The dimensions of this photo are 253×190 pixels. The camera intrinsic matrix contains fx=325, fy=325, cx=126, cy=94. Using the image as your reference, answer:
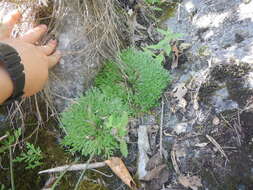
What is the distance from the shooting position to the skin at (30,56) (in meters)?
1.89

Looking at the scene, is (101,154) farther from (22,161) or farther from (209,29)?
(209,29)

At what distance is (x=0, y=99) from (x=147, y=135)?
1110mm

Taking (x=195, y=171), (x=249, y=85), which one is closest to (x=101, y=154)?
(x=195, y=171)

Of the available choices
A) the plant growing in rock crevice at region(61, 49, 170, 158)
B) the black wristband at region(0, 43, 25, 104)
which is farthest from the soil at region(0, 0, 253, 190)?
the black wristband at region(0, 43, 25, 104)

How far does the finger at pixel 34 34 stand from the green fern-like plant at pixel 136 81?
1.84 ft

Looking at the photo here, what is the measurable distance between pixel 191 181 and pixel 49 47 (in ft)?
4.47

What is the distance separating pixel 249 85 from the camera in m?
2.27

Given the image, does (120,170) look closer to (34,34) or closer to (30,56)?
(30,56)

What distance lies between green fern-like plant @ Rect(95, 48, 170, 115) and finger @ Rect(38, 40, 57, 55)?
1.44ft

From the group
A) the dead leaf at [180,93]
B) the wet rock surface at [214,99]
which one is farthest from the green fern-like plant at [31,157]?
the dead leaf at [180,93]

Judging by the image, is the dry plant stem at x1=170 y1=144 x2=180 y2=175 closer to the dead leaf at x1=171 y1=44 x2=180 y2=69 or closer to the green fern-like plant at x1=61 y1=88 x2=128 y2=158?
the green fern-like plant at x1=61 y1=88 x2=128 y2=158

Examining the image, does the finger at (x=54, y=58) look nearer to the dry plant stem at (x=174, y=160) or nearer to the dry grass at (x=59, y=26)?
the dry grass at (x=59, y=26)

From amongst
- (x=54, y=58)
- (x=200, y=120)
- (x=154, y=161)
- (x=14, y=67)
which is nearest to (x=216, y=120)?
(x=200, y=120)

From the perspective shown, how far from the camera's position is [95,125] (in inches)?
93.1
